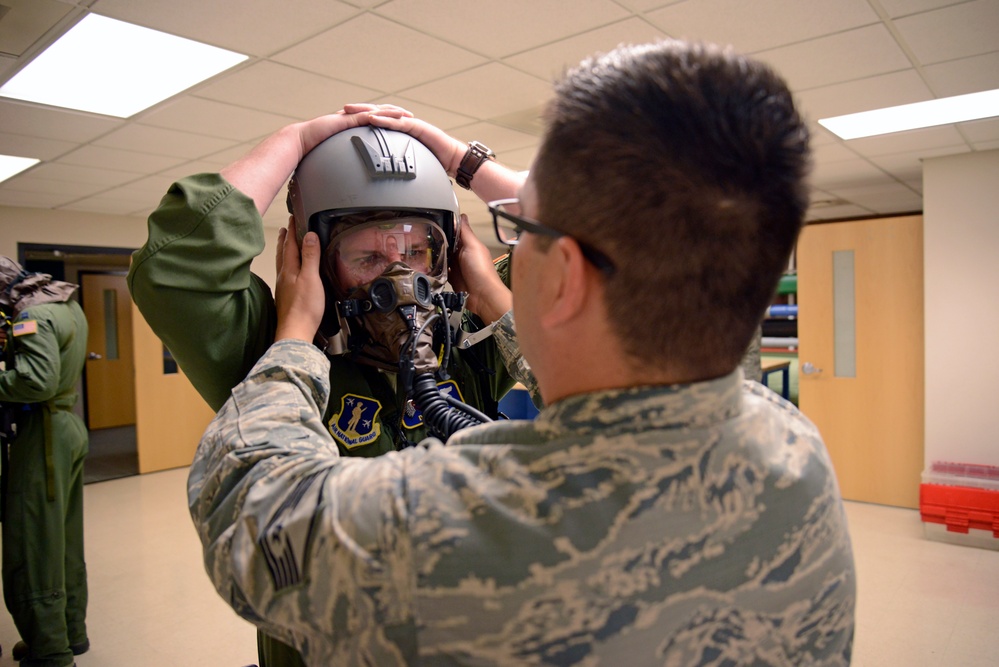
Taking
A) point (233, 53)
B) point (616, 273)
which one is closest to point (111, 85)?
point (233, 53)

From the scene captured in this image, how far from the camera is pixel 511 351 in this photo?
51.9 inches

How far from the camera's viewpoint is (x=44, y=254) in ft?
22.8

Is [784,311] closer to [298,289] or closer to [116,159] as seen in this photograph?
[116,159]

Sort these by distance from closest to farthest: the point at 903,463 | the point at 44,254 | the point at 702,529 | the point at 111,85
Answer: the point at 702,529 < the point at 111,85 < the point at 903,463 < the point at 44,254

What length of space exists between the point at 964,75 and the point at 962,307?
225 centimetres

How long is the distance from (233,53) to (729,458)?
9.89 ft

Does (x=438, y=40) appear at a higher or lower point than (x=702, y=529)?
higher

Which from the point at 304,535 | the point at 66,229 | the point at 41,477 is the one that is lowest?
the point at 41,477

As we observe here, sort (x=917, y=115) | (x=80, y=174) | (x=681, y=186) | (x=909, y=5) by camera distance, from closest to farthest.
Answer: (x=681, y=186) → (x=909, y=5) → (x=917, y=115) → (x=80, y=174)

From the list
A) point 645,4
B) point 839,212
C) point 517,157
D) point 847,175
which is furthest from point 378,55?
point 839,212

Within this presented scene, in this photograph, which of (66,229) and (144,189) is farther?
(66,229)

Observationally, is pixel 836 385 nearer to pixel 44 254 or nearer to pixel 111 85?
pixel 111 85

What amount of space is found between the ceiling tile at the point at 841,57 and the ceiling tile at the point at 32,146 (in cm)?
423

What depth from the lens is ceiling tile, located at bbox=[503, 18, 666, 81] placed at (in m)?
2.74
